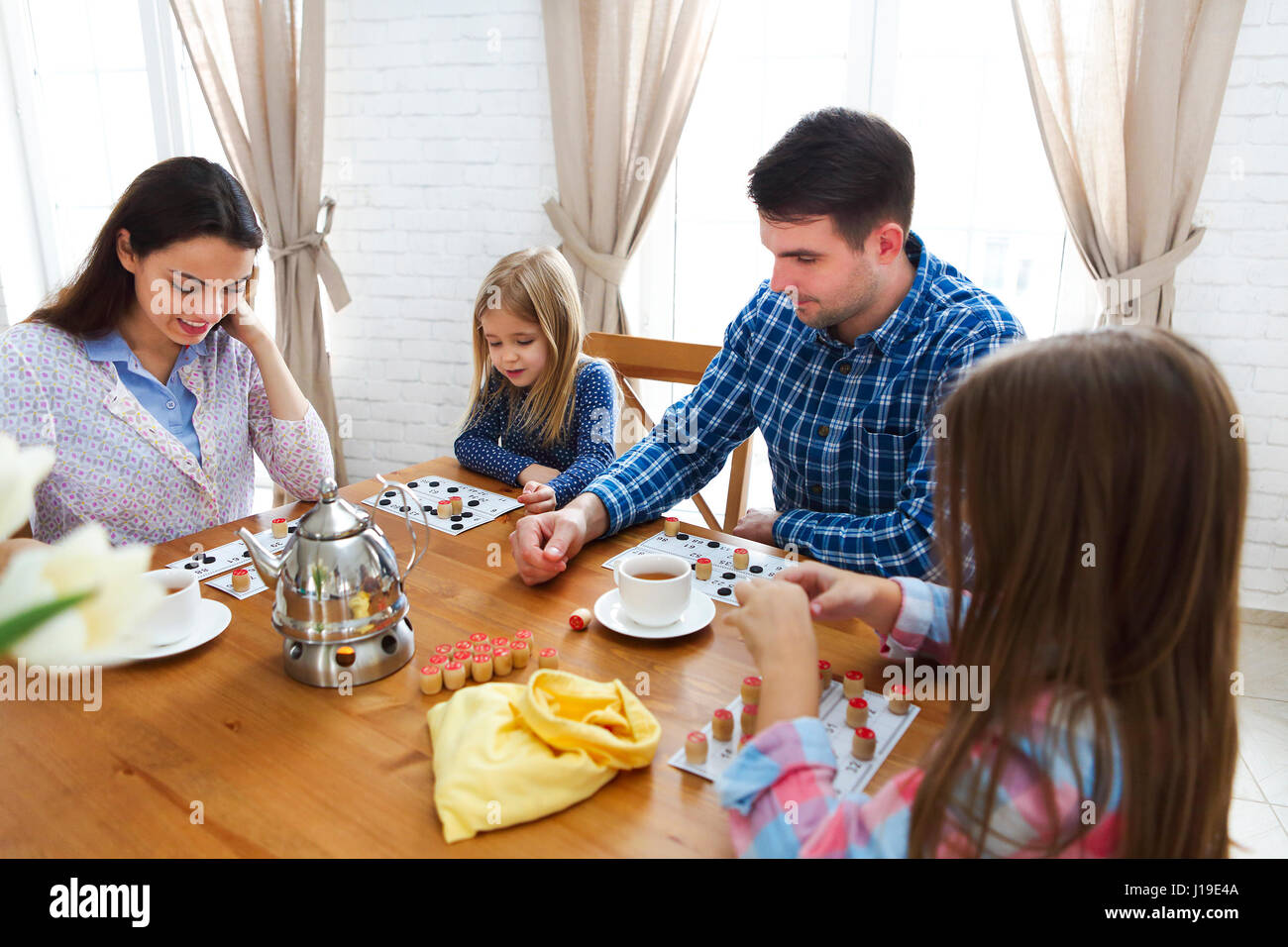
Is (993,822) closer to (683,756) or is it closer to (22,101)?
(683,756)

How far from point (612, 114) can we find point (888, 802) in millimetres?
2632

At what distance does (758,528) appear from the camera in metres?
1.59

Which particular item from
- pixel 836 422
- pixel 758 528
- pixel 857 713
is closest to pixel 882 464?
pixel 836 422

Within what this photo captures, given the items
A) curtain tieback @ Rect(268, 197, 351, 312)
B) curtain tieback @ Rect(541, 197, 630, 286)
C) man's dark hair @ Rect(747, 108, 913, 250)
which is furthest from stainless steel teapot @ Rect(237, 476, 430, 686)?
curtain tieback @ Rect(268, 197, 351, 312)

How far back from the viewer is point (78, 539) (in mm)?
453

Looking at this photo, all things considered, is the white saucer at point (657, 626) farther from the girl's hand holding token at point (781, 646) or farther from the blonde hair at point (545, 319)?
the blonde hair at point (545, 319)

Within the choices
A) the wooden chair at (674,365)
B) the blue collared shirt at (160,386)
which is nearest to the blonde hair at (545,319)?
the wooden chair at (674,365)

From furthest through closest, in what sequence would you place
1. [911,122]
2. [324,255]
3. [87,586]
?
[324,255] < [911,122] < [87,586]

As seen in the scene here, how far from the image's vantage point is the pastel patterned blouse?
1.42 metres

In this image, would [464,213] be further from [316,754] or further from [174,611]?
[316,754]

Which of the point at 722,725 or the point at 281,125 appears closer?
the point at 722,725

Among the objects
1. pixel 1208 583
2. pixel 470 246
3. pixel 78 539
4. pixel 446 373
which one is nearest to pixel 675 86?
pixel 470 246

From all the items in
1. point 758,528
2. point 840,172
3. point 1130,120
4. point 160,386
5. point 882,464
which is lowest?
point 758,528

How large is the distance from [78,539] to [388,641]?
1.98ft
